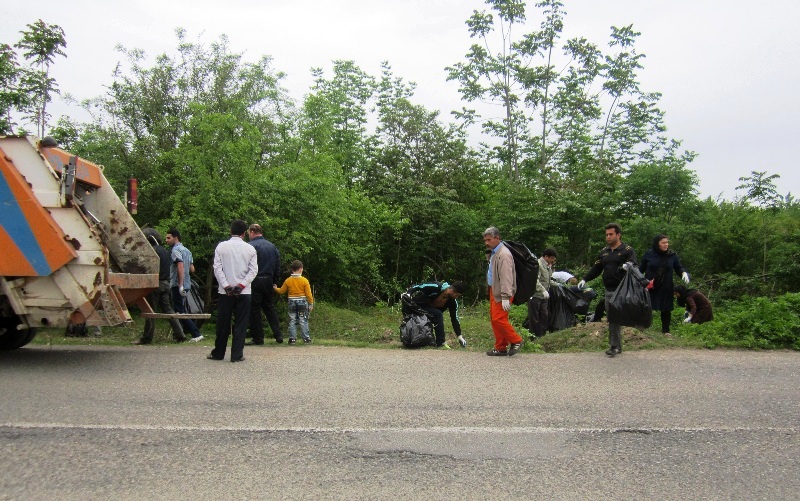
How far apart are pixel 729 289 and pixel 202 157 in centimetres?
1260

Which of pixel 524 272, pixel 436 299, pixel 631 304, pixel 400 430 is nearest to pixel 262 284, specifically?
pixel 436 299

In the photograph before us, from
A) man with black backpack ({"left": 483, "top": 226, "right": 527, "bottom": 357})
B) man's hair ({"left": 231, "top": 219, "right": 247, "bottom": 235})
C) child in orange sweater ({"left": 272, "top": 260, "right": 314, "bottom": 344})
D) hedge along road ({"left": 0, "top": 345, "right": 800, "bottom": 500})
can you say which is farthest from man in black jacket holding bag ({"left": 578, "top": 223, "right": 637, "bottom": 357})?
man's hair ({"left": 231, "top": 219, "right": 247, "bottom": 235})

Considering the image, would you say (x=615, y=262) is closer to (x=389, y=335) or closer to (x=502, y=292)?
(x=502, y=292)

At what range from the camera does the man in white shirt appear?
8.21 m

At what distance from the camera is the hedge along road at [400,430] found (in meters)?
4.11

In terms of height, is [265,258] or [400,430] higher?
[265,258]

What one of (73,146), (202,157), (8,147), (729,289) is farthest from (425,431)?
(73,146)

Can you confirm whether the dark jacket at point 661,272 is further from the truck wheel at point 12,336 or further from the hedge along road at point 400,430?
the truck wheel at point 12,336

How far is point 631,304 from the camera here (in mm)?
8109

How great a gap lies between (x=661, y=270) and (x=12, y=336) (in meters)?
9.43

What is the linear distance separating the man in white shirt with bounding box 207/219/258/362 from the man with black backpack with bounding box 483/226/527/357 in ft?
10.3

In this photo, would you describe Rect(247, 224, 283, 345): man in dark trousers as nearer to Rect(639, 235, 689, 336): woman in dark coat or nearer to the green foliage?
Rect(639, 235, 689, 336): woman in dark coat

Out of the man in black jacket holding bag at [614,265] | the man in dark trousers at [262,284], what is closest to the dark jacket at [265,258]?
the man in dark trousers at [262,284]

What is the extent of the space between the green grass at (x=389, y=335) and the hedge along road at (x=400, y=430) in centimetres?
141
